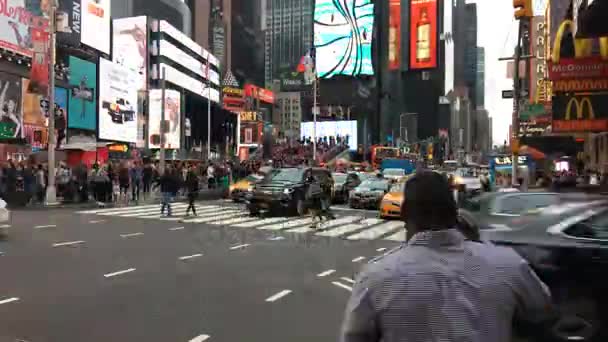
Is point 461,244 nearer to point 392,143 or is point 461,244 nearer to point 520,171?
point 520,171

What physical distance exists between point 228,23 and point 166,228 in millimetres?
139190

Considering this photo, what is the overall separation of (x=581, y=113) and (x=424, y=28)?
142485mm

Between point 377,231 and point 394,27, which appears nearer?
point 377,231

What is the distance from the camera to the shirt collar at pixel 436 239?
224 cm

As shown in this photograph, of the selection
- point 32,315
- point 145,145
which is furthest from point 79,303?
point 145,145

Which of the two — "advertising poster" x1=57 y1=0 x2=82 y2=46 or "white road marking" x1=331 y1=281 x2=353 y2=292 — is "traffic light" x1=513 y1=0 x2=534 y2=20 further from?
"advertising poster" x1=57 y1=0 x2=82 y2=46

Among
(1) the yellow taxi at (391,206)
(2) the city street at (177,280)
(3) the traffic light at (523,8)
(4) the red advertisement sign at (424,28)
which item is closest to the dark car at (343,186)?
(1) the yellow taxi at (391,206)

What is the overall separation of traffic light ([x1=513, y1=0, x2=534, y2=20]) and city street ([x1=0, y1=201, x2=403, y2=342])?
21.2 feet

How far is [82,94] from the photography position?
52.8 meters

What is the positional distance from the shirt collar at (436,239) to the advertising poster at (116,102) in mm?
56636

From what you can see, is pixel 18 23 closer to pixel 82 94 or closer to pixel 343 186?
pixel 82 94

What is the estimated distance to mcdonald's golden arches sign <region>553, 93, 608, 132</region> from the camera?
22969 millimetres

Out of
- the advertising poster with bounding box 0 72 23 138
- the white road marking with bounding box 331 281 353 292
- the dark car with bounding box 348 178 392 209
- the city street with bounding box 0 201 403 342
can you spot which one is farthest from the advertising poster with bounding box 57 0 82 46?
the white road marking with bounding box 331 281 353 292

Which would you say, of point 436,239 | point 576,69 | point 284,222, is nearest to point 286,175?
point 284,222
